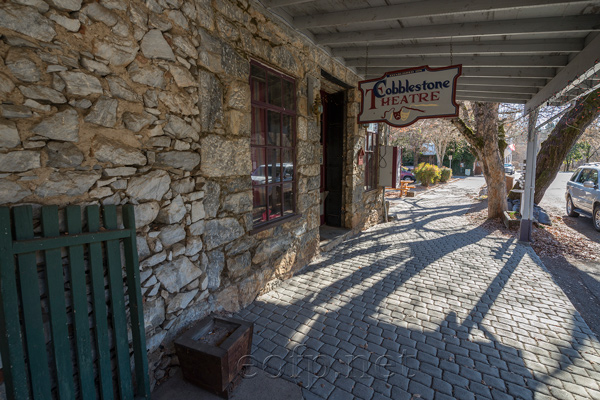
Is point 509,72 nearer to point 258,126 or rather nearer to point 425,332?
point 258,126

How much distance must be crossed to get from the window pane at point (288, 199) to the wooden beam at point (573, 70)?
11.9 feet

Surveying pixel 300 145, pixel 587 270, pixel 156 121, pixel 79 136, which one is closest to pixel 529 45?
pixel 300 145

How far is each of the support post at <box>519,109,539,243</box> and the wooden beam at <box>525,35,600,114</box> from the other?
61cm

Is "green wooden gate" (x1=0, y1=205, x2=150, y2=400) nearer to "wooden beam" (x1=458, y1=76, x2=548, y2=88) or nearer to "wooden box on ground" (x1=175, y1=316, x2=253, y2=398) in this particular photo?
"wooden box on ground" (x1=175, y1=316, x2=253, y2=398)

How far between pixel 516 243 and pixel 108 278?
6.68 m

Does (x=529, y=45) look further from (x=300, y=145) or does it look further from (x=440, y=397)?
(x=440, y=397)

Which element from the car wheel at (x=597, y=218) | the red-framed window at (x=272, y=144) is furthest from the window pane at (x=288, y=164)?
the car wheel at (x=597, y=218)

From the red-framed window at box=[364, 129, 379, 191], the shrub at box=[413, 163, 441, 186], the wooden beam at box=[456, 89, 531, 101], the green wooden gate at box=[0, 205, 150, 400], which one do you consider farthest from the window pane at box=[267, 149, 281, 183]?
the shrub at box=[413, 163, 441, 186]

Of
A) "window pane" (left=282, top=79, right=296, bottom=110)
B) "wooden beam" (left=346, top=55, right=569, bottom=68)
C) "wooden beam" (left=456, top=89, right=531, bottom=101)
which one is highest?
"wooden beam" (left=346, top=55, right=569, bottom=68)

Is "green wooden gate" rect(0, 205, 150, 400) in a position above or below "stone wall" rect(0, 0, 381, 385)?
below

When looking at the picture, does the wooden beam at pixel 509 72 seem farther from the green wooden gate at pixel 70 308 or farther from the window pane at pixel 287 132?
the green wooden gate at pixel 70 308

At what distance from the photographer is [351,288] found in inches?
147

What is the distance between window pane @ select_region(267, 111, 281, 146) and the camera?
360 cm

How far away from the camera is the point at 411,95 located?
159 inches
